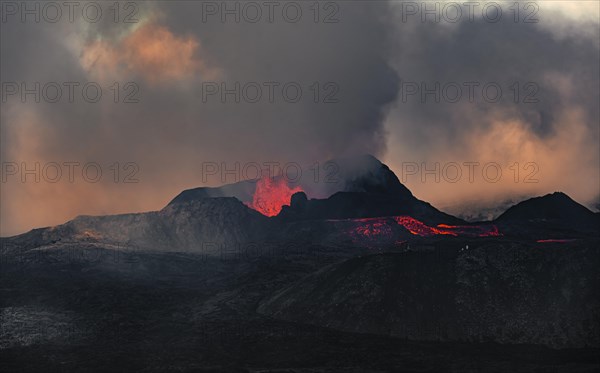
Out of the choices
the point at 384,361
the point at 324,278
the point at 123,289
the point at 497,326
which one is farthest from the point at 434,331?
the point at 123,289

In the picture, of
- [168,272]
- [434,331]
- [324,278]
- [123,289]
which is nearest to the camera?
[434,331]

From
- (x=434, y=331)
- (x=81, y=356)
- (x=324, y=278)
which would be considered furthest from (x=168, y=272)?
(x=434, y=331)

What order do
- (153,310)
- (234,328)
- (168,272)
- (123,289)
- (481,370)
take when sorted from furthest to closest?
(168,272)
(123,289)
(153,310)
(234,328)
(481,370)

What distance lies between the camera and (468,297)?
323 ft

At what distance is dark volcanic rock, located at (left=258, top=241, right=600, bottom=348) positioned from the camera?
89.2m

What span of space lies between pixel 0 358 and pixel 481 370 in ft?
235

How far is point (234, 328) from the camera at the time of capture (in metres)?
109

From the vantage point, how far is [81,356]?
88.8 metres

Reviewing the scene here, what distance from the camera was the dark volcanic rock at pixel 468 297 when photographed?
89.2 metres

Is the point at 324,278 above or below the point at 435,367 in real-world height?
above

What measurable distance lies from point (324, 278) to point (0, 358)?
62.2 metres

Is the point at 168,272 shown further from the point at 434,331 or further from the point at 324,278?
the point at 434,331

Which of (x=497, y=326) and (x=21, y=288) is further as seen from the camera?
(x=21, y=288)

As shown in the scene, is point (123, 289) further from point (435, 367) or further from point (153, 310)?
point (435, 367)
